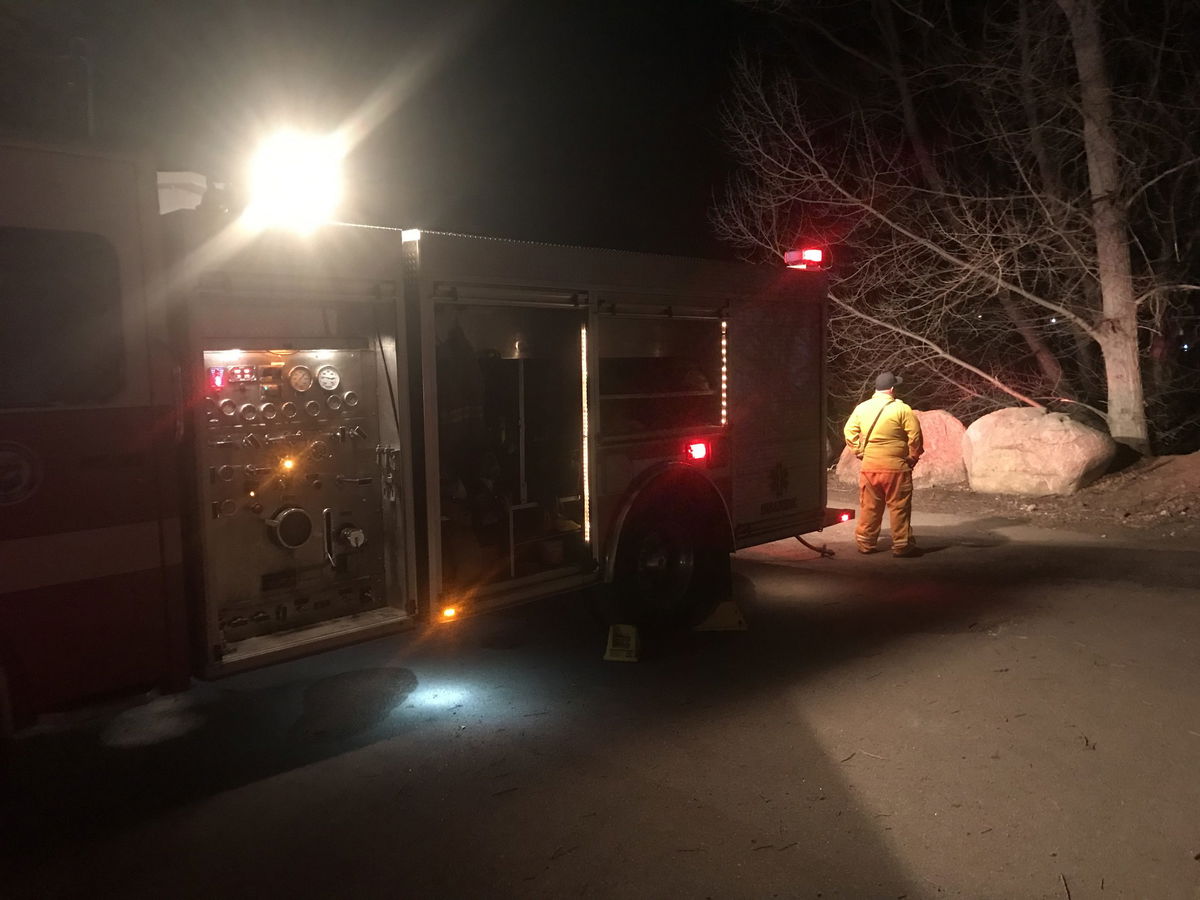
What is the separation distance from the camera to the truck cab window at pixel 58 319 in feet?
11.9

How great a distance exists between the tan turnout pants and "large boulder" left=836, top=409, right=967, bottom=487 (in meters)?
3.95

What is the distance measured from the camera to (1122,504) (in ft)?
36.6

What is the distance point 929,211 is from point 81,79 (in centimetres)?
1177

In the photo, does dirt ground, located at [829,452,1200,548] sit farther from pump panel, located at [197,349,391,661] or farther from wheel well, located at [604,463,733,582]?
pump panel, located at [197,349,391,661]

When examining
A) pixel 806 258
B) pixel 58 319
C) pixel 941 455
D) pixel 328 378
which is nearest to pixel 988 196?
pixel 941 455

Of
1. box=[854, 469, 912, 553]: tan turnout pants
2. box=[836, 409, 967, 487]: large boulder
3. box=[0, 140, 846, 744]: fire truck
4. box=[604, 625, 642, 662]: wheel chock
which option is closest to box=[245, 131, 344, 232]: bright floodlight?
box=[0, 140, 846, 744]: fire truck

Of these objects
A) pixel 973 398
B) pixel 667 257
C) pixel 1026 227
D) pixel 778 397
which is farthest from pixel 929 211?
pixel 667 257

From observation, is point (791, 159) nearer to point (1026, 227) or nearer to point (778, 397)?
point (1026, 227)

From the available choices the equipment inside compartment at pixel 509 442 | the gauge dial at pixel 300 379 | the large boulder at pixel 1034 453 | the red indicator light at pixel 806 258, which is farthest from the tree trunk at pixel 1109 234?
the gauge dial at pixel 300 379

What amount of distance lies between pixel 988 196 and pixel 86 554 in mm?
12700

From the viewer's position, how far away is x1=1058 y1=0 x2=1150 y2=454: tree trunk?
1260cm

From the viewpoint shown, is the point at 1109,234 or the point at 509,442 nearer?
the point at 509,442

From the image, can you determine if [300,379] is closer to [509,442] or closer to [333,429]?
[333,429]

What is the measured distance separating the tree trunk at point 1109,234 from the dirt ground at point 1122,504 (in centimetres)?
90
